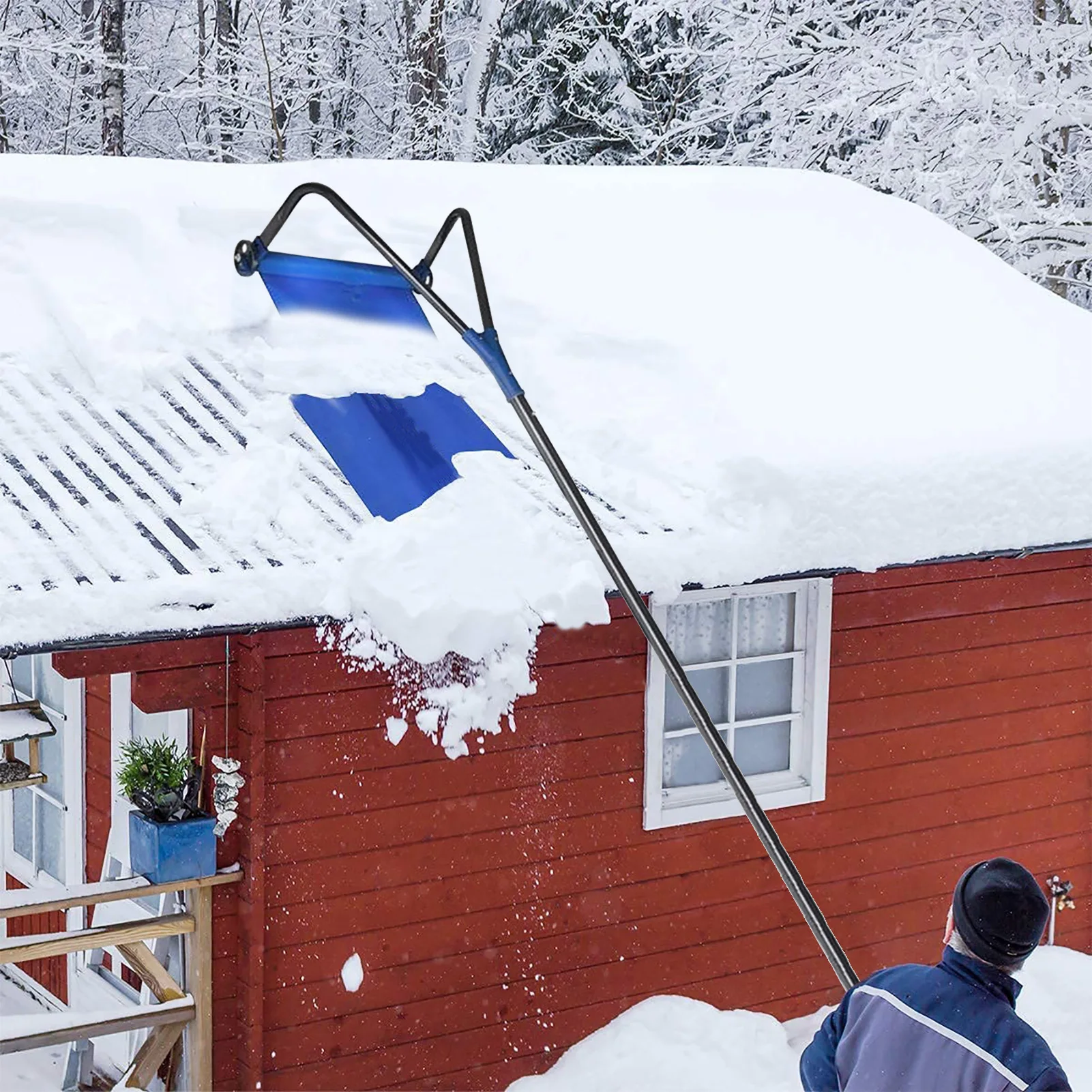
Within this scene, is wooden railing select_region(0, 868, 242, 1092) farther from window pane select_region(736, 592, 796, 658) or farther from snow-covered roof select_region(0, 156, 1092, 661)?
window pane select_region(736, 592, 796, 658)

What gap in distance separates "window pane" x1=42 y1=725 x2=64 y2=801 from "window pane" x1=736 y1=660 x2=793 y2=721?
119 inches

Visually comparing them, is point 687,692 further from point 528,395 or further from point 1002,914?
point 528,395

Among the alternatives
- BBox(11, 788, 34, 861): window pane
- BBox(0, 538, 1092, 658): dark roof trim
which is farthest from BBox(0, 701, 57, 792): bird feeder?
BBox(11, 788, 34, 861): window pane

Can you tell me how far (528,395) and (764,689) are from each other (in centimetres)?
173

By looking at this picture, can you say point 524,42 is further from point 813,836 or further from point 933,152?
point 813,836

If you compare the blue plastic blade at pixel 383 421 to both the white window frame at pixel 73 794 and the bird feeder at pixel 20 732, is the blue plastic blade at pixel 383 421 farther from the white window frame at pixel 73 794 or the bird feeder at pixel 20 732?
the white window frame at pixel 73 794

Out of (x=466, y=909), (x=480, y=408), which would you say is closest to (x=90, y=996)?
(x=466, y=909)

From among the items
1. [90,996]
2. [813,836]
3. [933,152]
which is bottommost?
[90,996]

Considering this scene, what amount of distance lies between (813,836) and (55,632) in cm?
362

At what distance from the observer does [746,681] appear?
636 cm

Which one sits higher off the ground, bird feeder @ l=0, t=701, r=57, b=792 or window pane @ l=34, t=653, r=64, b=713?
bird feeder @ l=0, t=701, r=57, b=792

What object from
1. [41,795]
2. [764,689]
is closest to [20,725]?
[41,795]

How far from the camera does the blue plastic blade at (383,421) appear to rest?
16.7 ft

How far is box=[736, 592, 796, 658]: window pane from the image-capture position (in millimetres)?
6320
